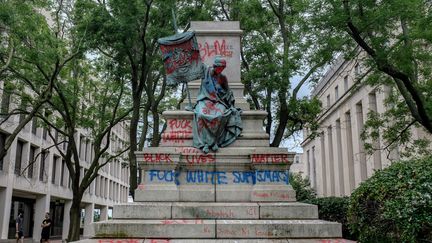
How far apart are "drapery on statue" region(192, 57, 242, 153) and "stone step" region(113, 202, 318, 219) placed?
1.38m

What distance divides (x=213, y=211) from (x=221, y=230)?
2.16ft

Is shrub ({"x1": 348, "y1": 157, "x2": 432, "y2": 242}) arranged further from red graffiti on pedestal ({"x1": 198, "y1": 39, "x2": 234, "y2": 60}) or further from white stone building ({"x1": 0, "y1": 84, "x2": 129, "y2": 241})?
white stone building ({"x1": 0, "y1": 84, "x2": 129, "y2": 241})

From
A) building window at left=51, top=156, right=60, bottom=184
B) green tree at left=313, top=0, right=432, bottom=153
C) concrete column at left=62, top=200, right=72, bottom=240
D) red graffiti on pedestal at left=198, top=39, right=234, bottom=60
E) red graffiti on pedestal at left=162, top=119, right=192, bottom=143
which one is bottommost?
concrete column at left=62, top=200, right=72, bottom=240

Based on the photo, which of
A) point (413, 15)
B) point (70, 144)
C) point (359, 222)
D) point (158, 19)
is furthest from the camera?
point (70, 144)

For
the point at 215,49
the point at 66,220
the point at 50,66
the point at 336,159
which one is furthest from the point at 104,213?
the point at 215,49

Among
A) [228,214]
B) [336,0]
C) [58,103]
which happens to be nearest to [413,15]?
[336,0]

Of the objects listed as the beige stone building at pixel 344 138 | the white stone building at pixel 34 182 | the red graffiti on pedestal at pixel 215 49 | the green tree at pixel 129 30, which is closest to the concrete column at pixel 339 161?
the beige stone building at pixel 344 138

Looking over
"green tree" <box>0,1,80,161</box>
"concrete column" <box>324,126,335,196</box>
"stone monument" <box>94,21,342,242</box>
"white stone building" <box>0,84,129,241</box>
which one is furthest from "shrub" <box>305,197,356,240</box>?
"concrete column" <box>324,126,335,196</box>

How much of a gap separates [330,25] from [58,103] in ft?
44.6

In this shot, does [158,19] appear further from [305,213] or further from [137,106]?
[305,213]

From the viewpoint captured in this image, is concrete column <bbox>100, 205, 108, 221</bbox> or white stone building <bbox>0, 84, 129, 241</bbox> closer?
white stone building <bbox>0, 84, 129, 241</bbox>

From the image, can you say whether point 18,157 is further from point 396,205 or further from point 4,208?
point 396,205

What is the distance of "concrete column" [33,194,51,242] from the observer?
33.2 metres

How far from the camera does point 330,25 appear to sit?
12.8m
